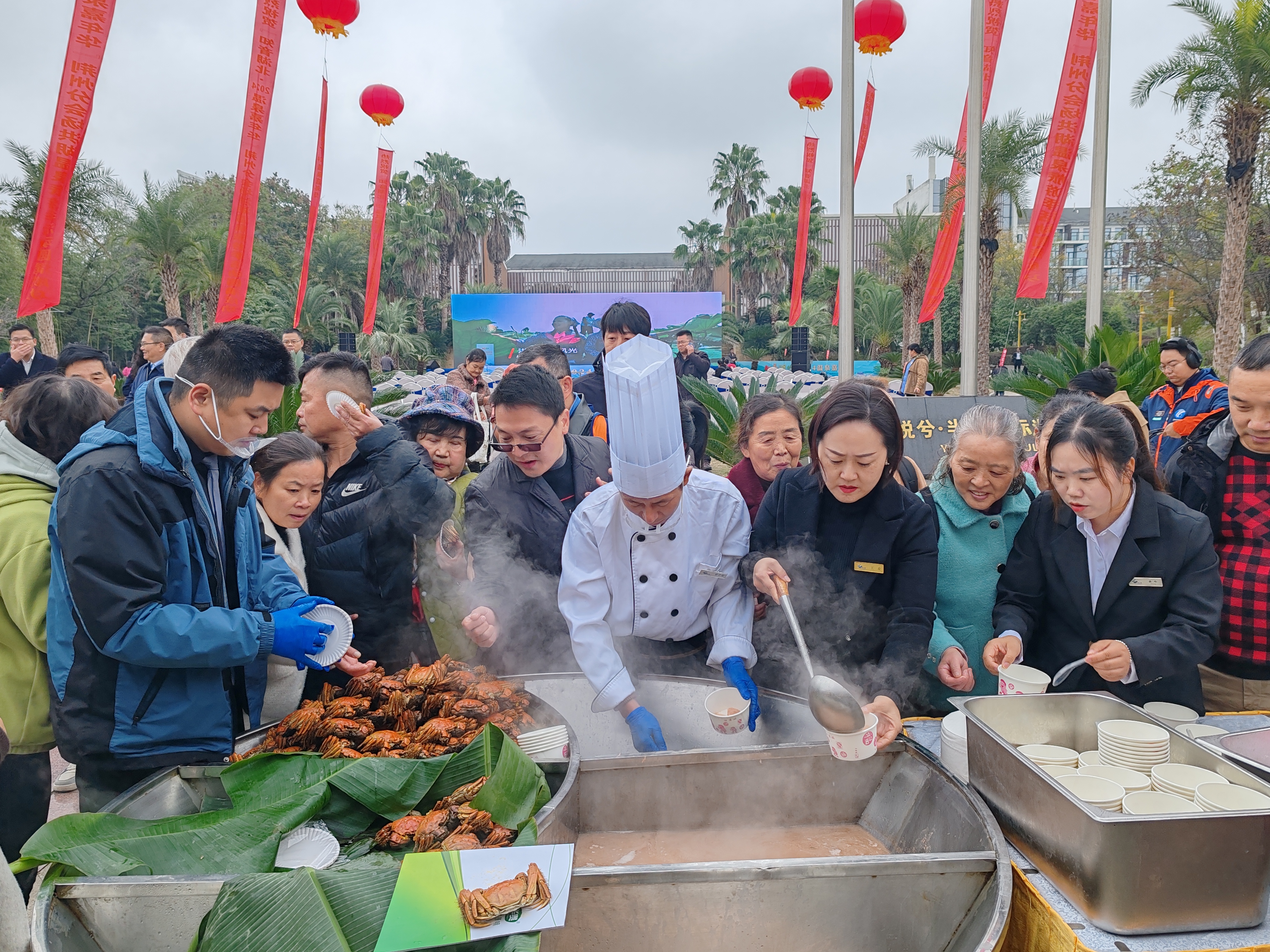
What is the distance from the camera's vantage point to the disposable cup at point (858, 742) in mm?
1800

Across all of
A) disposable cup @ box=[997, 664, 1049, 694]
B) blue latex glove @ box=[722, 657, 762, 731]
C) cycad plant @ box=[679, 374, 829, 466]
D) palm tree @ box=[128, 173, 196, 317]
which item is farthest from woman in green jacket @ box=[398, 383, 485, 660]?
palm tree @ box=[128, 173, 196, 317]

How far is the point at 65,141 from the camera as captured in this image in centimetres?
754

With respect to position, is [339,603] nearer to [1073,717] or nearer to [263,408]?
[263,408]

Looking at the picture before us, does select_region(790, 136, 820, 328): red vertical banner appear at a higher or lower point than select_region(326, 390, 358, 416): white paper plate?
higher

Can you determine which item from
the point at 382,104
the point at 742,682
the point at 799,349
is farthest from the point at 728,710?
the point at 799,349

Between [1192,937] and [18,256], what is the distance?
120 ft

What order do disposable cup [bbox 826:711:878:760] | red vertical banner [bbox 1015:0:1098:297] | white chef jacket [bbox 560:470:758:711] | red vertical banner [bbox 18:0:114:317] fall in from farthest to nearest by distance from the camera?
red vertical banner [bbox 1015:0:1098:297]
red vertical banner [bbox 18:0:114:317]
white chef jacket [bbox 560:470:758:711]
disposable cup [bbox 826:711:878:760]

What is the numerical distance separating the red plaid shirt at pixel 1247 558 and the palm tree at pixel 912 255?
25776 millimetres

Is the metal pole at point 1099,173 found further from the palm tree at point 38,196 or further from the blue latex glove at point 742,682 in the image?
the palm tree at point 38,196

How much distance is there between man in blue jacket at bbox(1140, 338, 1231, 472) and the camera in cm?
552

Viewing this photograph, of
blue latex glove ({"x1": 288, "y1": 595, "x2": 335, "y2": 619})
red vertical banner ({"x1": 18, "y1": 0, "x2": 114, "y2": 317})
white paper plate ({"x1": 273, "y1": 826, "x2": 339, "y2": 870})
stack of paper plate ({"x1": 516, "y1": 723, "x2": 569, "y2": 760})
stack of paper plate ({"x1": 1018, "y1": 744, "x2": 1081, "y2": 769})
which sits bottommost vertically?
white paper plate ({"x1": 273, "y1": 826, "x2": 339, "y2": 870})

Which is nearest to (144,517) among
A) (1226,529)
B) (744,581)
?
(744,581)

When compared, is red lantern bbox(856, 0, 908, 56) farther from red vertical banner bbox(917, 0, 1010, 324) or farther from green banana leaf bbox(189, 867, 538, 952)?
green banana leaf bbox(189, 867, 538, 952)

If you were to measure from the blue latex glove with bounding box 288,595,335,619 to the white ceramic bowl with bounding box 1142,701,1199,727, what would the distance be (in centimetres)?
230
